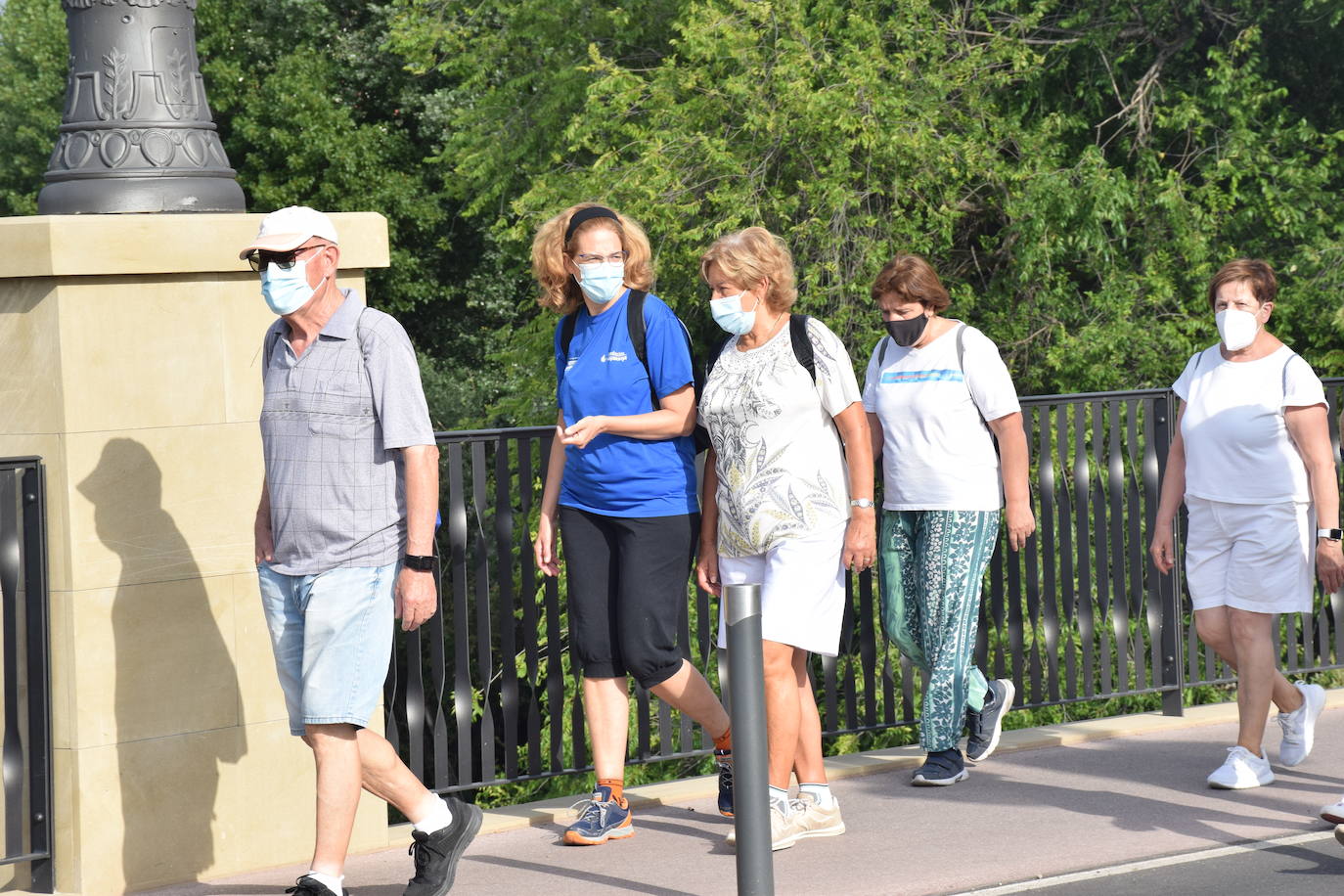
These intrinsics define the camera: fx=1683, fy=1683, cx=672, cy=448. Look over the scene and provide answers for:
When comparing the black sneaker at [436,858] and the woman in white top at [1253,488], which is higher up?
the woman in white top at [1253,488]

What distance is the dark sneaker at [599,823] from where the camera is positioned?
5301 mm

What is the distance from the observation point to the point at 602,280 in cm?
511

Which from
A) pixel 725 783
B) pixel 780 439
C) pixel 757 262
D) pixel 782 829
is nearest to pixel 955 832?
pixel 782 829

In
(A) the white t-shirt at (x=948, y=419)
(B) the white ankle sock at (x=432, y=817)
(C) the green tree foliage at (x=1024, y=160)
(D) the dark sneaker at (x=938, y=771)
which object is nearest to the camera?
(B) the white ankle sock at (x=432, y=817)

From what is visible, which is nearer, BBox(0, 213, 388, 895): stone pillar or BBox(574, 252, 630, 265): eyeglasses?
BBox(0, 213, 388, 895): stone pillar

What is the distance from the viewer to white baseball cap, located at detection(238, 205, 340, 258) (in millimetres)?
4398

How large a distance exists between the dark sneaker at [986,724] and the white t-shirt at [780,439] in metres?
1.35

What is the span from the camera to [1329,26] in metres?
15.5

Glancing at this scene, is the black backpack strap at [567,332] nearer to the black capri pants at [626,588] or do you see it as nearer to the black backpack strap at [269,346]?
the black capri pants at [626,588]

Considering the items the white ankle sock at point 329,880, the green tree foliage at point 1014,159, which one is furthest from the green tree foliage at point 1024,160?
the white ankle sock at point 329,880

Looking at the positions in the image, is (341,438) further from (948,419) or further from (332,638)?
(948,419)

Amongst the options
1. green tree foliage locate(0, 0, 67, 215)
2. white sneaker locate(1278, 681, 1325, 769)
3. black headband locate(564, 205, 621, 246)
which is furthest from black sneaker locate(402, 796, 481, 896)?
green tree foliage locate(0, 0, 67, 215)

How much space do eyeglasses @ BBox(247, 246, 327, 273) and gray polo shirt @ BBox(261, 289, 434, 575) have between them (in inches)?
7.0

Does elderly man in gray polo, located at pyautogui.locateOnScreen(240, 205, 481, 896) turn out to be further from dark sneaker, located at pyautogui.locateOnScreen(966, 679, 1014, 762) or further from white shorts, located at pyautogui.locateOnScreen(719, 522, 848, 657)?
dark sneaker, located at pyautogui.locateOnScreen(966, 679, 1014, 762)
